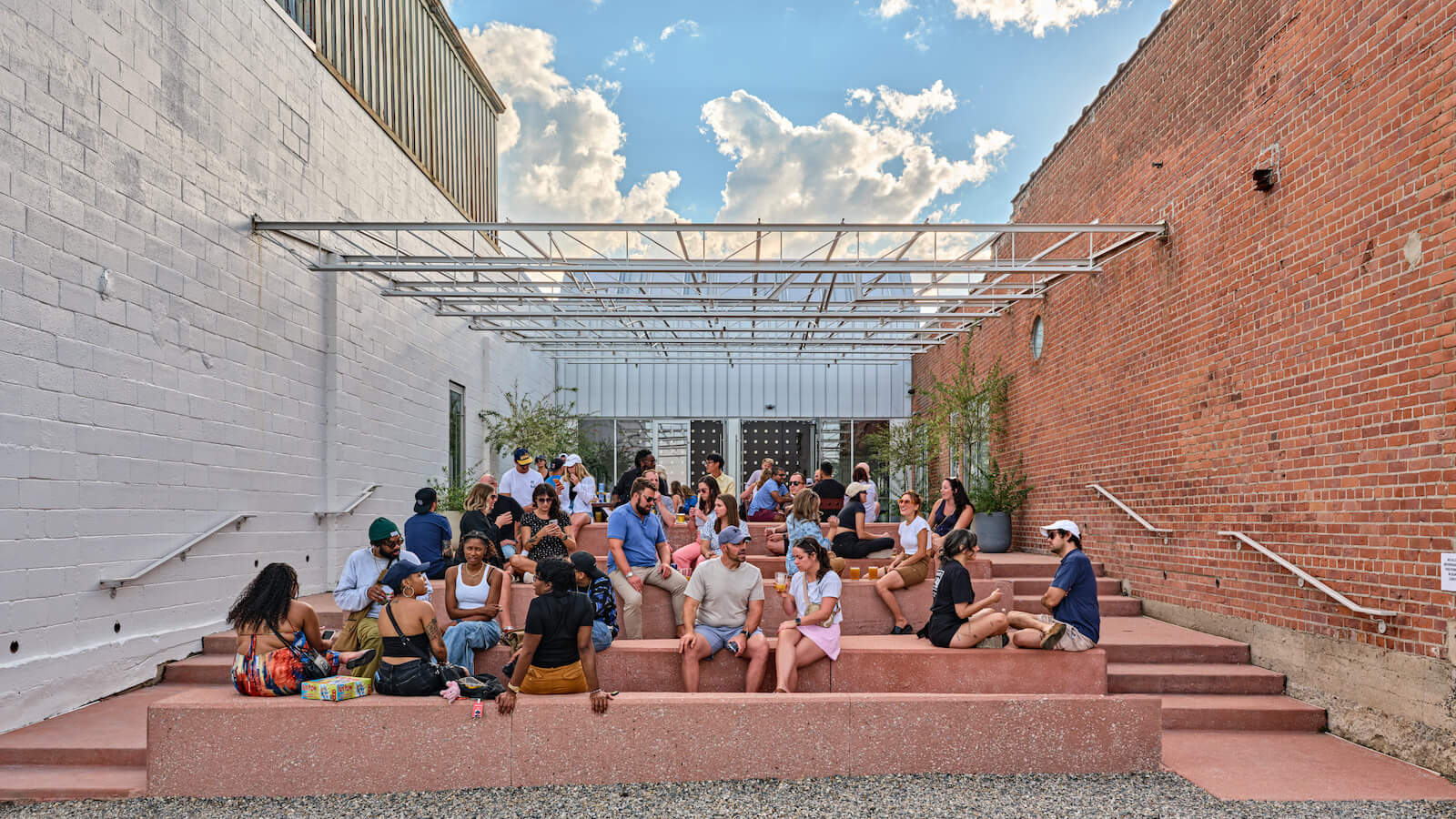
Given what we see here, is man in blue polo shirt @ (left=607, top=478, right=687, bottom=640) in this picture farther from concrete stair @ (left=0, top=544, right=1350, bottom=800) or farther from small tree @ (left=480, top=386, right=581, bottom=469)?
small tree @ (left=480, top=386, right=581, bottom=469)

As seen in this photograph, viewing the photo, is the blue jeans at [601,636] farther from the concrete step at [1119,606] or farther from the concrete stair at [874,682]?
the concrete step at [1119,606]

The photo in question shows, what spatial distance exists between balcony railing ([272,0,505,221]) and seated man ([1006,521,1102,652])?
9.29 metres

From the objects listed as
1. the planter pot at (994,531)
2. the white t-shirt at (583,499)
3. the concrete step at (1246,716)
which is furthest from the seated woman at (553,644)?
the planter pot at (994,531)

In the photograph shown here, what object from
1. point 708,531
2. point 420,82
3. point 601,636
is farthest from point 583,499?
point 420,82

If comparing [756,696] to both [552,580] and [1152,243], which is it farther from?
[1152,243]

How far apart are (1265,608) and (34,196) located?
9.35 metres

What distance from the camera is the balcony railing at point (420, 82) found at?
11.9m

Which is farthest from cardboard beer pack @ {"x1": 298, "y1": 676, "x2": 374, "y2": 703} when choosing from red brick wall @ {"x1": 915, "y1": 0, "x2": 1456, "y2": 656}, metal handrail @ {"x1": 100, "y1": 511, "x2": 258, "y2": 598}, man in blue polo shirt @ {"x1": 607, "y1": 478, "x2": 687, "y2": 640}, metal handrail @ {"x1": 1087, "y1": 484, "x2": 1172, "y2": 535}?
metal handrail @ {"x1": 1087, "y1": 484, "x2": 1172, "y2": 535}

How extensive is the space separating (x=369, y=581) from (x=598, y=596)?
1.59 metres

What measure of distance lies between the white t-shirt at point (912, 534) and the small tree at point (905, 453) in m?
7.09

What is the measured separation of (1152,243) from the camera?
980cm

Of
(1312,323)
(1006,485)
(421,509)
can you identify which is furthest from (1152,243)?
(421,509)

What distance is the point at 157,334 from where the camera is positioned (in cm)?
790

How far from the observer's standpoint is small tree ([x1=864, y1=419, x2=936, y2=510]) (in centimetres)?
1792
